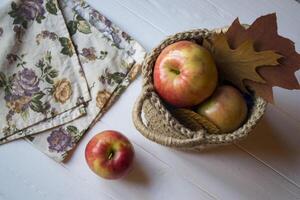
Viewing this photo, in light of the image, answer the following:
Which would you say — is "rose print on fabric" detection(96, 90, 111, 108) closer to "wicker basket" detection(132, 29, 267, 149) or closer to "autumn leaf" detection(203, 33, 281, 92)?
"wicker basket" detection(132, 29, 267, 149)

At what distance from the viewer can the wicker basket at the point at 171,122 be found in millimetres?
590

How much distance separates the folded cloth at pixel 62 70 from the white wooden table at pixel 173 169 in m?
0.03

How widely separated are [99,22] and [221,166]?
0.37 metres

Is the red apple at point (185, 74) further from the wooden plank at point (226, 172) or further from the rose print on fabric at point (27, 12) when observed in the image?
the rose print on fabric at point (27, 12)

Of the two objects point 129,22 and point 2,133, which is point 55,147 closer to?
point 2,133

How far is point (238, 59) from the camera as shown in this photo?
61cm

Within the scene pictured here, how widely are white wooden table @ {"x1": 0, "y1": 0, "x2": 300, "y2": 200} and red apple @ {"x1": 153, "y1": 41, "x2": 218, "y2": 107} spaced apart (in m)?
0.13

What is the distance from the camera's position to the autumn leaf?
0.59 meters

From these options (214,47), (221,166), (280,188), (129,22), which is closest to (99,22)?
(129,22)

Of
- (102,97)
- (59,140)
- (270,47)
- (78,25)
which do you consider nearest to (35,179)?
(59,140)

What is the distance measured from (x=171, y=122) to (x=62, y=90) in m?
0.25

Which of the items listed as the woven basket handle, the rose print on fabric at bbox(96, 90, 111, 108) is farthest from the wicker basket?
the rose print on fabric at bbox(96, 90, 111, 108)

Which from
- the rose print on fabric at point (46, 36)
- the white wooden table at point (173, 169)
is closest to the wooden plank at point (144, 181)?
the white wooden table at point (173, 169)

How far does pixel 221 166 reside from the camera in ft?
2.31
